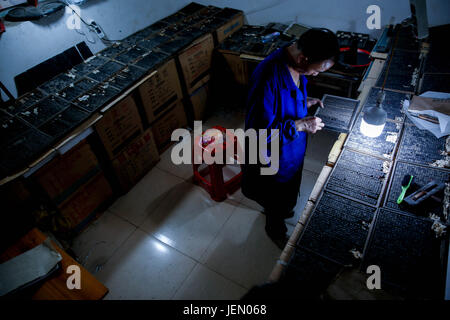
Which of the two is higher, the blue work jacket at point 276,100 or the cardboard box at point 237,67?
the blue work jacket at point 276,100

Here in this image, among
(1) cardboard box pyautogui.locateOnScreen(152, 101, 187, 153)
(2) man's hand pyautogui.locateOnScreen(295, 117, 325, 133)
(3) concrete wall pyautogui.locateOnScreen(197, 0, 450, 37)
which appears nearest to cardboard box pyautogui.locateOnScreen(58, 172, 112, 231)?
(1) cardboard box pyautogui.locateOnScreen(152, 101, 187, 153)

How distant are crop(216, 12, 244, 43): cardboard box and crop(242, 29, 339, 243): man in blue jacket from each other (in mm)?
2283

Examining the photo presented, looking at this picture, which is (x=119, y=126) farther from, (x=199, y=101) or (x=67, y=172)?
(x=199, y=101)

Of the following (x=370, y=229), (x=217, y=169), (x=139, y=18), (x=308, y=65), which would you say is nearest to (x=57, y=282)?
(x=217, y=169)

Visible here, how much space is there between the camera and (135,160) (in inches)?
128

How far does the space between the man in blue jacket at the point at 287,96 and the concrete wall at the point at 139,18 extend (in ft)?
6.99

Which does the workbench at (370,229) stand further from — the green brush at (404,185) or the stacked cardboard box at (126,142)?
the stacked cardboard box at (126,142)

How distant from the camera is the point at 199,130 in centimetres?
401

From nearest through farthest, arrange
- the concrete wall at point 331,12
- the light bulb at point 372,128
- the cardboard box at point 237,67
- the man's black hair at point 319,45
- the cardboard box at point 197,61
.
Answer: the man's black hair at point 319,45 < the light bulb at point 372,128 < the concrete wall at point 331,12 < the cardboard box at point 197,61 < the cardboard box at point 237,67

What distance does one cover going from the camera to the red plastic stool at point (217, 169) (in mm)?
2768

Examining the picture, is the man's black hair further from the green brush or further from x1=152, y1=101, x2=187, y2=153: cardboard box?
x1=152, y1=101, x2=187, y2=153: cardboard box

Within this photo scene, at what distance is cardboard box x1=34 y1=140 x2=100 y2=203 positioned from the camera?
246 centimetres

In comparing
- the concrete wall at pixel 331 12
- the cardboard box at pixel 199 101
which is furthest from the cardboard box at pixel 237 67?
the concrete wall at pixel 331 12

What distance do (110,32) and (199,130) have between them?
65.8 inches
